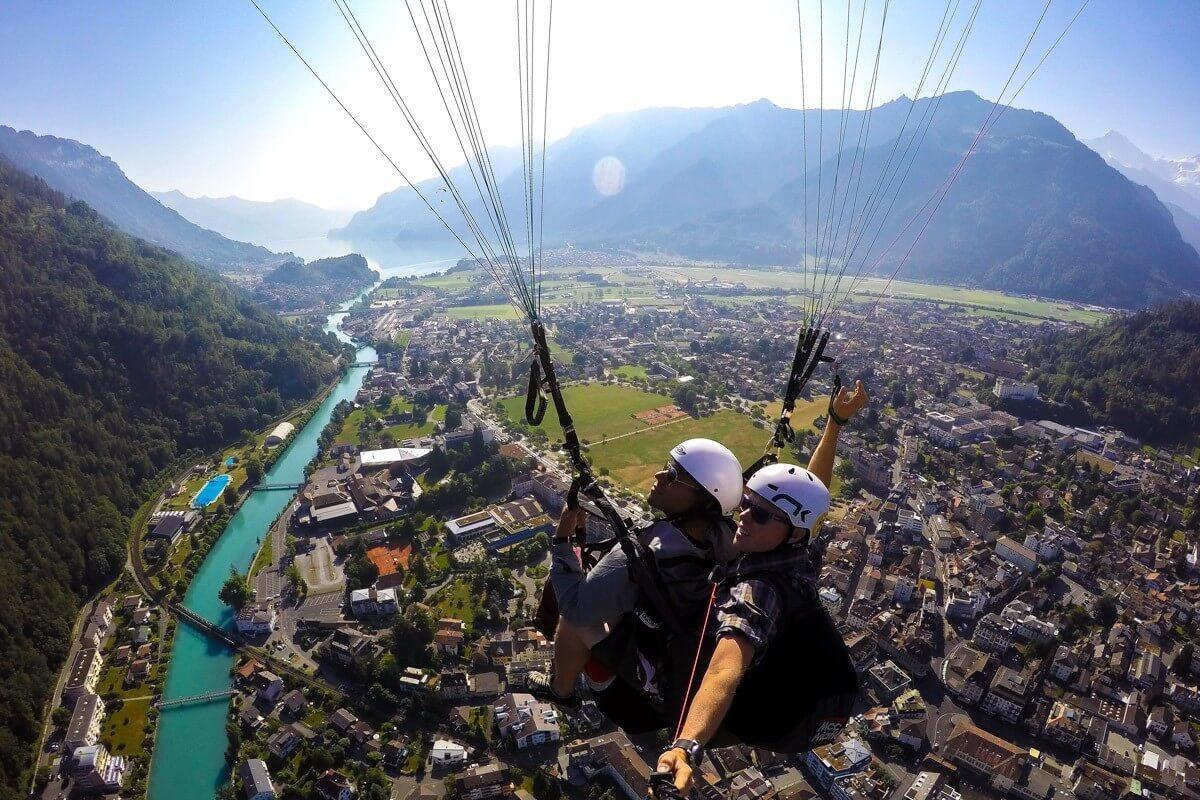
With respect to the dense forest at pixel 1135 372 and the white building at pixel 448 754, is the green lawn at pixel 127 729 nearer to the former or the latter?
the white building at pixel 448 754

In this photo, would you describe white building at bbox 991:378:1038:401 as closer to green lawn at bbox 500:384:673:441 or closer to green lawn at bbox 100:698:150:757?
green lawn at bbox 500:384:673:441

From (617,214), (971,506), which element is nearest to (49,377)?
(971,506)

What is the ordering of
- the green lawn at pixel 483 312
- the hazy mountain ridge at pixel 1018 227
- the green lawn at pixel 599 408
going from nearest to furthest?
the green lawn at pixel 599 408
the green lawn at pixel 483 312
the hazy mountain ridge at pixel 1018 227

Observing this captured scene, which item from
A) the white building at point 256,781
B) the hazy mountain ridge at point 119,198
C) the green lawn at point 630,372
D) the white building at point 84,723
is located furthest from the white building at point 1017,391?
the hazy mountain ridge at point 119,198

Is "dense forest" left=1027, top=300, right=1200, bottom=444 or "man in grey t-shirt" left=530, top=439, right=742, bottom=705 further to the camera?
"dense forest" left=1027, top=300, right=1200, bottom=444

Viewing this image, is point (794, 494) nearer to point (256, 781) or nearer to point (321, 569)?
point (256, 781)

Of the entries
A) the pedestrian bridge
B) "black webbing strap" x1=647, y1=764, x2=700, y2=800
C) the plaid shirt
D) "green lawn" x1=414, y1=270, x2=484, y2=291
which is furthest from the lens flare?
"black webbing strap" x1=647, y1=764, x2=700, y2=800
